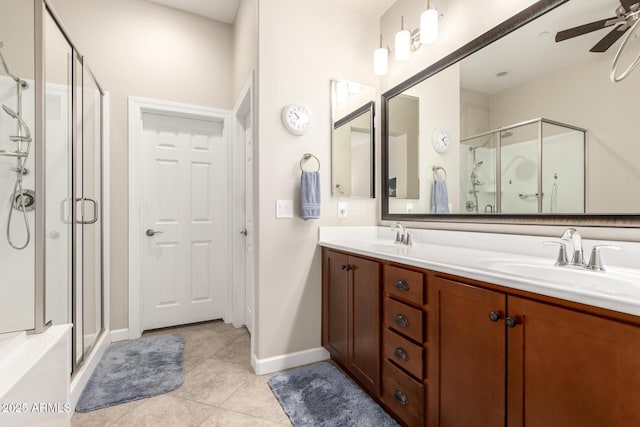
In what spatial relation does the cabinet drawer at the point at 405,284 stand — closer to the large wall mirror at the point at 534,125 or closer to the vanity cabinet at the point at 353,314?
the vanity cabinet at the point at 353,314

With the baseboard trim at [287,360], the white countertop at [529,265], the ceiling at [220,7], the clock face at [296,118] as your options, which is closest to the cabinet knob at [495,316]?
the white countertop at [529,265]

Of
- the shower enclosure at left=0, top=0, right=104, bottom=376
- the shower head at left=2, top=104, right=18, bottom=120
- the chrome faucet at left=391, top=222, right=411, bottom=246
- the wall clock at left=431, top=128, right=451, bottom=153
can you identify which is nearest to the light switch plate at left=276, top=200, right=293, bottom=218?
the chrome faucet at left=391, top=222, right=411, bottom=246

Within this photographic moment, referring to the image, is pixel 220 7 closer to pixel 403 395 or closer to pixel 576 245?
pixel 576 245

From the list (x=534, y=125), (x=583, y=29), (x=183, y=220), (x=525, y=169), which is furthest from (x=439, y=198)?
(x=183, y=220)

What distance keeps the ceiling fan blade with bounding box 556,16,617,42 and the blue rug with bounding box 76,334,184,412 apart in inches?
109

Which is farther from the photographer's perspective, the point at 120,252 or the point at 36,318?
the point at 120,252

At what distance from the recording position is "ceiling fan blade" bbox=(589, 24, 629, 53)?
3.60 feet

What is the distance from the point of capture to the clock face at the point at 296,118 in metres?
2.02

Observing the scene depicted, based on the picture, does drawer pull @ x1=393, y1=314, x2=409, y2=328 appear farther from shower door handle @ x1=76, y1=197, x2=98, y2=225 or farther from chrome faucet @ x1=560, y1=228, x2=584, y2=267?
shower door handle @ x1=76, y1=197, x2=98, y2=225

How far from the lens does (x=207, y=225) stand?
287 centimetres

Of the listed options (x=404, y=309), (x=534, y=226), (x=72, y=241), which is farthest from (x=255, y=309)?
(x=534, y=226)

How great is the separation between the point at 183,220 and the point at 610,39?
10.1ft

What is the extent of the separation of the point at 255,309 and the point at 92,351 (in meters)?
1.20

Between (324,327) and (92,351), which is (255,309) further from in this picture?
(92,351)
